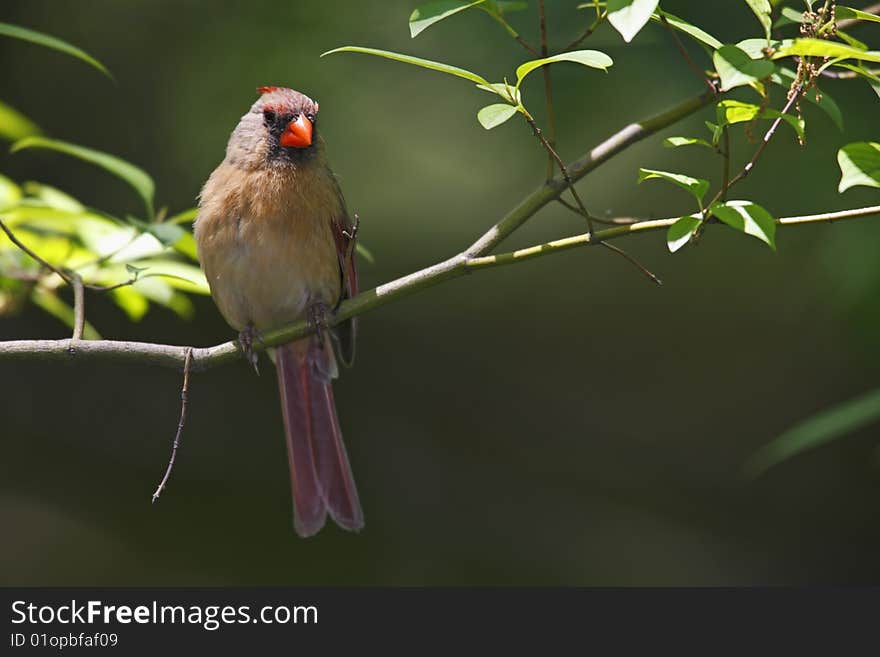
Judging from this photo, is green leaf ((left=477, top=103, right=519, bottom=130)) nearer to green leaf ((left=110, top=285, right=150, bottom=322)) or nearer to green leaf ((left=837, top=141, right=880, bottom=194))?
green leaf ((left=837, top=141, right=880, bottom=194))

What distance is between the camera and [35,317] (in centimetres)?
477

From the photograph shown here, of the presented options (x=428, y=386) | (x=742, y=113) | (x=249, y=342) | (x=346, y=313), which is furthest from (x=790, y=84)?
(x=428, y=386)

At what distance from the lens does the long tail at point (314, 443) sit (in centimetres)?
291

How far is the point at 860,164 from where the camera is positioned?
156cm

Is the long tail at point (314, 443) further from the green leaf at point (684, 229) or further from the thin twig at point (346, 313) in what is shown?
the green leaf at point (684, 229)

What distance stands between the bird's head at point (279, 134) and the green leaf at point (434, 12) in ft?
4.14

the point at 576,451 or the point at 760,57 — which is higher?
the point at 576,451

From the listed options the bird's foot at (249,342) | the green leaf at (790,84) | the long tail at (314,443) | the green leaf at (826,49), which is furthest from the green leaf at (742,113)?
the long tail at (314,443)

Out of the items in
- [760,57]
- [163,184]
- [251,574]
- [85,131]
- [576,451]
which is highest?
[85,131]

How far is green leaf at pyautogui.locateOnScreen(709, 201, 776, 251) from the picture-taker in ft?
4.96

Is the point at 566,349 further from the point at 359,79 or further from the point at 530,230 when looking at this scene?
the point at 359,79

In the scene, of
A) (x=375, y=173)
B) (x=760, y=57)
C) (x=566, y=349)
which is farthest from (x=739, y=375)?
(x=760, y=57)

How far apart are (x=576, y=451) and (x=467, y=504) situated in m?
0.58

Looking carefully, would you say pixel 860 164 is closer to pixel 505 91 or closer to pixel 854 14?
pixel 854 14
